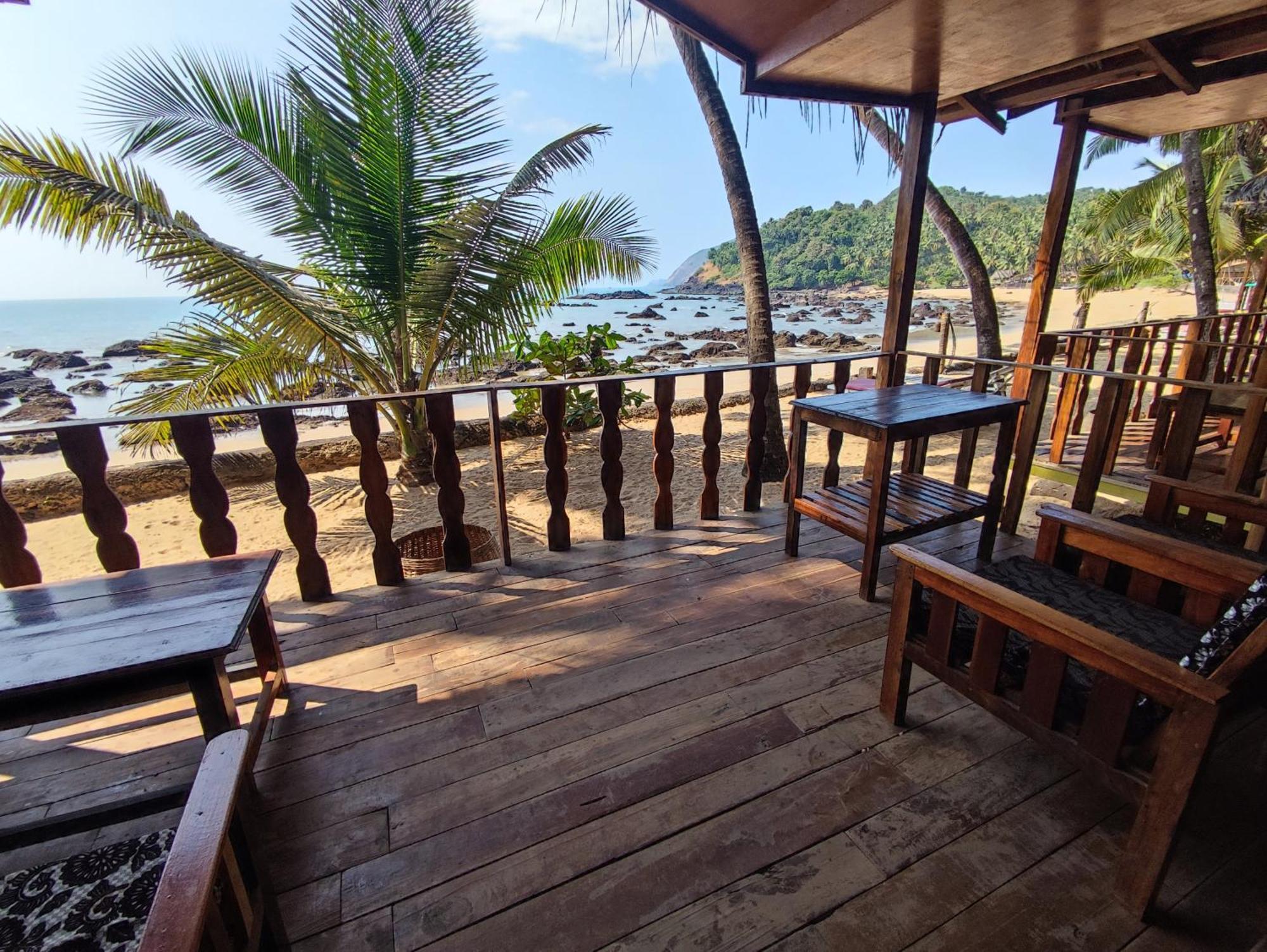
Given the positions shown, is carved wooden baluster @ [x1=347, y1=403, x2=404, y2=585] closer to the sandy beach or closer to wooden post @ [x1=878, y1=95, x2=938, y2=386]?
the sandy beach

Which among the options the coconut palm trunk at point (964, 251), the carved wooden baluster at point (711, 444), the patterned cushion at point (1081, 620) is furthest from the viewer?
the coconut palm trunk at point (964, 251)

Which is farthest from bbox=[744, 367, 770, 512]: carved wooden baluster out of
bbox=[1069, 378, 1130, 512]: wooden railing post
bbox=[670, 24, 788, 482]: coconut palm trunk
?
bbox=[670, 24, 788, 482]: coconut palm trunk

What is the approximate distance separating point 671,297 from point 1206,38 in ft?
148

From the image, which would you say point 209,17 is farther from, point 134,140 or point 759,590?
point 759,590

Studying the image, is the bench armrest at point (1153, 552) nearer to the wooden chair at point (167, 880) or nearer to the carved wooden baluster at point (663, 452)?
the carved wooden baluster at point (663, 452)

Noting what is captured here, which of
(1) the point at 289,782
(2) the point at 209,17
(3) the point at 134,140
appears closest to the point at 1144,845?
(1) the point at 289,782

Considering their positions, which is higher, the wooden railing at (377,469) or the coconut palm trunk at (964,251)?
the coconut palm trunk at (964,251)

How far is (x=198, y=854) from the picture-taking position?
704 mm

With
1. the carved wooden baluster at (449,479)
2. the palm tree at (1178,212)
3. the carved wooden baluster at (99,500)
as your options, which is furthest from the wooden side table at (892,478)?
the palm tree at (1178,212)

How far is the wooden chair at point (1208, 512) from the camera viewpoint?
6.65 ft

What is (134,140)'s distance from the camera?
11.7ft

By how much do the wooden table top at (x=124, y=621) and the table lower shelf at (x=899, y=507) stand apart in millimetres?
2148

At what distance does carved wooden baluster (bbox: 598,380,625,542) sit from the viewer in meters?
2.72

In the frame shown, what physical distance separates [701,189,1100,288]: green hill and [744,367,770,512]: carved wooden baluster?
27.0m
